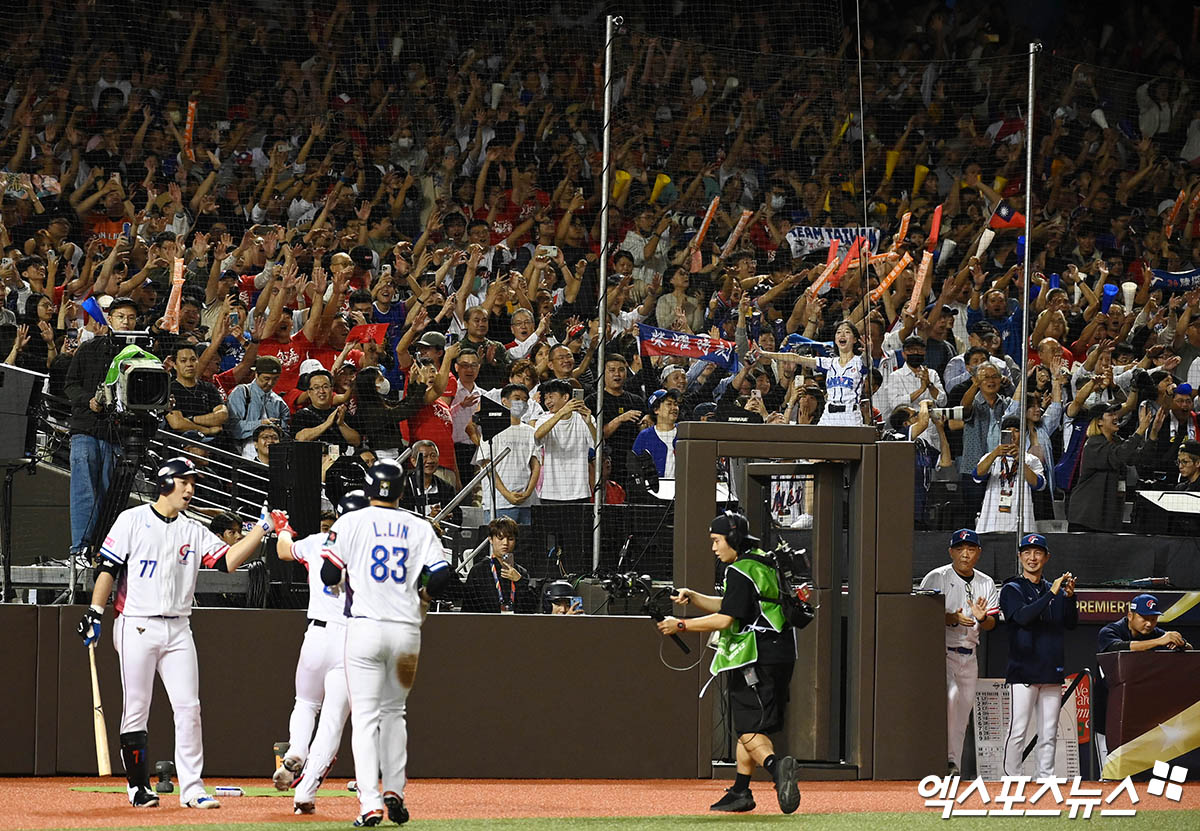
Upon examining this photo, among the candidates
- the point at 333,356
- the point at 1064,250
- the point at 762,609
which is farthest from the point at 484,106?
the point at 762,609

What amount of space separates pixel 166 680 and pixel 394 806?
1851 mm

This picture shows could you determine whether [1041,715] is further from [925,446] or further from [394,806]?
[394,806]

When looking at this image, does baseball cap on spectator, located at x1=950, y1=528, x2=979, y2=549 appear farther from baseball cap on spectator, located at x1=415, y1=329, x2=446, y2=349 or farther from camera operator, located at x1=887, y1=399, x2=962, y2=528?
baseball cap on spectator, located at x1=415, y1=329, x2=446, y2=349

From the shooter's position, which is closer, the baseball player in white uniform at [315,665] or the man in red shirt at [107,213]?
the baseball player in white uniform at [315,665]

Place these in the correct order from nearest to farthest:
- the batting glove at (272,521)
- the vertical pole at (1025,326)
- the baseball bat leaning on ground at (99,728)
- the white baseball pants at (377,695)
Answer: the white baseball pants at (377,695)
the batting glove at (272,521)
the baseball bat leaning on ground at (99,728)
the vertical pole at (1025,326)

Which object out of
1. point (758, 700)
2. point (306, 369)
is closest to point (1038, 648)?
point (758, 700)

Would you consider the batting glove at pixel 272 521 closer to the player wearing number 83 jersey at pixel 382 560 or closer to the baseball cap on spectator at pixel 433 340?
the player wearing number 83 jersey at pixel 382 560

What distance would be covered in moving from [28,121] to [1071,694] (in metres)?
9.77

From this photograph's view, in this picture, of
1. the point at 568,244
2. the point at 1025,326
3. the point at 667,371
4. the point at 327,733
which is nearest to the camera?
the point at 327,733

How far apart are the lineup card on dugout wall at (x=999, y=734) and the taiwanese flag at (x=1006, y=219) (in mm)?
4707

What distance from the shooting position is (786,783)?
876 centimetres

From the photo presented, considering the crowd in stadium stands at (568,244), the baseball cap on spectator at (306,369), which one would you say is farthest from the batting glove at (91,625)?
the baseball cap on spectator at (306,369)

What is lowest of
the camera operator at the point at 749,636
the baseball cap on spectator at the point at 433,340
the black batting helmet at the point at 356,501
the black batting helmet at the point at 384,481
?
the camera operator at the point at 749,636

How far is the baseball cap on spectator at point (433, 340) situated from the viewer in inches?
493
